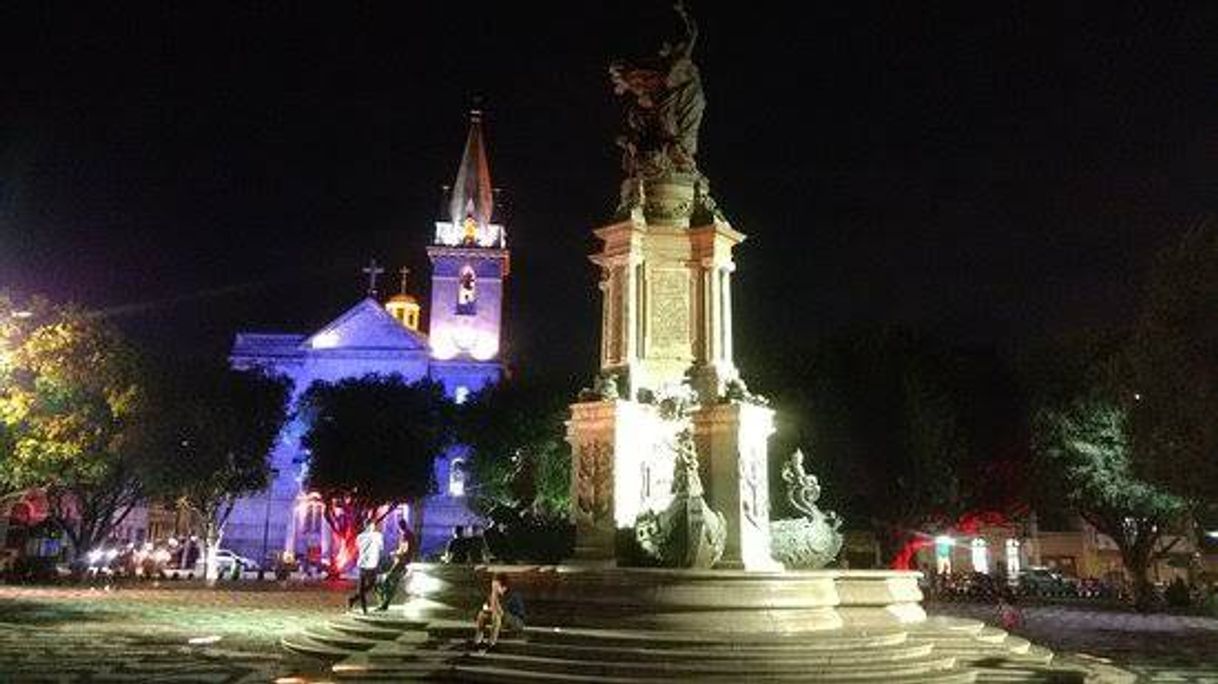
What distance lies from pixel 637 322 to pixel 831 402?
67.9ft

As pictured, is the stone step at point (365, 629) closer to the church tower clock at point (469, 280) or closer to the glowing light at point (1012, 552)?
the church tower clock at point (469, 280)

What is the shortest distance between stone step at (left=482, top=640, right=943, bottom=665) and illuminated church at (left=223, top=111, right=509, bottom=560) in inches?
2264

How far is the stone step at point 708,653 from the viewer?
11.1 m

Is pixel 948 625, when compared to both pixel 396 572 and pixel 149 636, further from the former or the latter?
pixel 149 636

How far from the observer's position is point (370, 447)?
172 ft

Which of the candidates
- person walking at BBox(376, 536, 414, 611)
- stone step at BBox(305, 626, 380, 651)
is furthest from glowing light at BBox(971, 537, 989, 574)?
stone step at BBox(305, 626, 380, 651)

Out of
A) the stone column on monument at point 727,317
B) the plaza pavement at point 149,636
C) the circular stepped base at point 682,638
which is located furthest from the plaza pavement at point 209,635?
the stone column on monument at point 727,317

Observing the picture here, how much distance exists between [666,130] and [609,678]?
10590mm

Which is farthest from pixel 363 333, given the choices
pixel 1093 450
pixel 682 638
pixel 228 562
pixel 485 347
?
pixel 682 638

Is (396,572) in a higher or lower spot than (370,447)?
lower

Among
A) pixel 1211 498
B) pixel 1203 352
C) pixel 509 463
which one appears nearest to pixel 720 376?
pixel 1203 352

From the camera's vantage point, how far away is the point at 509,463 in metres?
51.0

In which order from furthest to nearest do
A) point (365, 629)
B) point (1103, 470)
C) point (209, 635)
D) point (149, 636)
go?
point (1103, 470) → point (209, 635) → point (149, 636) → point (365, 629)

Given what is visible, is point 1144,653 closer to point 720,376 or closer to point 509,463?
point 720,376
